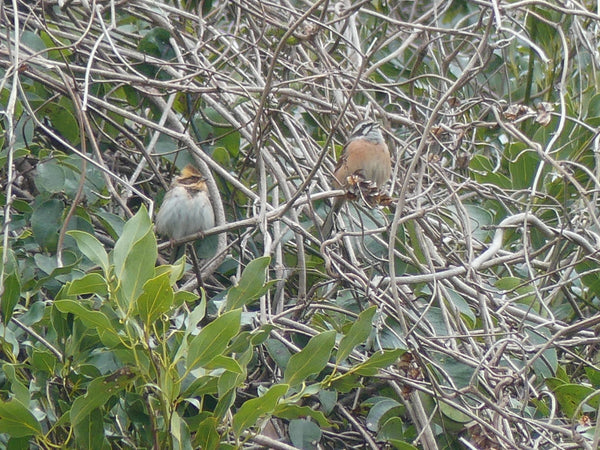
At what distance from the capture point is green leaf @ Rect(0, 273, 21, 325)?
114 inches

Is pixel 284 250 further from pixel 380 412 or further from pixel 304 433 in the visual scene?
pixel 304 433

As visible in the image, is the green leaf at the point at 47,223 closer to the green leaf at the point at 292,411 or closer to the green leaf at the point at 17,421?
the green leaf at the point at 17,421

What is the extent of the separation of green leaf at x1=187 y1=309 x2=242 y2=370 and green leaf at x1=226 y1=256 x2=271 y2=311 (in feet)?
0.97

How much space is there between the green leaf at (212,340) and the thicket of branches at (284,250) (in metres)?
0.01

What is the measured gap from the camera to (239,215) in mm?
4352

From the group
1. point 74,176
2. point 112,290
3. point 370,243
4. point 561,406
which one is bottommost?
point 561,406

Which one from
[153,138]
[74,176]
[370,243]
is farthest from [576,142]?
[74,176]

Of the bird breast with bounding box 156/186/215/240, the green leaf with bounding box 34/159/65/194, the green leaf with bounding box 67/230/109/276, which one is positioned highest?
the green leaf with bounding box 67/230/109/276

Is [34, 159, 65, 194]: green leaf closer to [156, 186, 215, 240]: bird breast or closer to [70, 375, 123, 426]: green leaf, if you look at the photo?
[156, 186, 215, 240]: bird breast

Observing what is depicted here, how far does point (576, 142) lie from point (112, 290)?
8.61 ft

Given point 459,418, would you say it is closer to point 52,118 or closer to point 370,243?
point 370,243

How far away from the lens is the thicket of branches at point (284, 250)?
2846mm

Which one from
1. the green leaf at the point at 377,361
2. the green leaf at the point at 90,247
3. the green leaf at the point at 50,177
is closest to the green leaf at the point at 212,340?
the green leaf at the point at 90,247

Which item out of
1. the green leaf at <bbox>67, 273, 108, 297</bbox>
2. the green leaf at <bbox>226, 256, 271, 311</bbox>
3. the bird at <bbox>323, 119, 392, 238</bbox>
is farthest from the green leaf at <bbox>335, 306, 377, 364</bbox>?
the bird at <bbox>323, 119, 392, 238</bbox>
